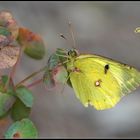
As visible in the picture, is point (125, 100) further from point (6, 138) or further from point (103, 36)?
point (6, 138)

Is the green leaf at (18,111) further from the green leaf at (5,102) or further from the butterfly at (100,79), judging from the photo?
the butterfly at (100,79)

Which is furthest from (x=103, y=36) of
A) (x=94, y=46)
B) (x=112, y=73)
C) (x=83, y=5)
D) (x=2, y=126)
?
(x=2, y=126)

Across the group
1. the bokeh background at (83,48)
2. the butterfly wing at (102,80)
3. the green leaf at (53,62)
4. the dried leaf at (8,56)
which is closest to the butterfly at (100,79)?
the butterfly wing at (102,80)

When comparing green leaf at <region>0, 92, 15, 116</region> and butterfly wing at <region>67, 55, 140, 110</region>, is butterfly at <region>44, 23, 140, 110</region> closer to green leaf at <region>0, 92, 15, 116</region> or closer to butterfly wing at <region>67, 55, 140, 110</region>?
butterfly wing at <region>67, 55, 140, 110</region>

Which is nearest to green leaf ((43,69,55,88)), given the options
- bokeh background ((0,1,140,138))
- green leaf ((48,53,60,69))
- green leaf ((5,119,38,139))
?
green leaf ((48,53,60,69))

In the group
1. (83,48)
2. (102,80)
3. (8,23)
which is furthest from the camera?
(83,48)

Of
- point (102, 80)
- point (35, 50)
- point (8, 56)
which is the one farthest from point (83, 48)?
point (8, 56)

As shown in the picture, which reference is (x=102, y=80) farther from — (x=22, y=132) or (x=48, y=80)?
(x=22, y=132)
